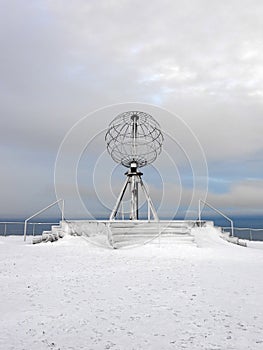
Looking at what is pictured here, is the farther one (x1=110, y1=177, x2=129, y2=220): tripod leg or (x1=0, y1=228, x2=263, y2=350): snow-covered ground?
(x1=110, y1=177, x2=129, y2=220): tripod leg

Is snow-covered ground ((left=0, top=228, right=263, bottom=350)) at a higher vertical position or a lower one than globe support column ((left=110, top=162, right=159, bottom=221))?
lower

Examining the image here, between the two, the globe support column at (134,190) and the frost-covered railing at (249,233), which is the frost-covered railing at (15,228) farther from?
the frost-covered railing at (249,233)

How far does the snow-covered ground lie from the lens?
3.64 m

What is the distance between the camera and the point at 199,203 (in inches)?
691

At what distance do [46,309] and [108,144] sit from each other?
47.5 ft

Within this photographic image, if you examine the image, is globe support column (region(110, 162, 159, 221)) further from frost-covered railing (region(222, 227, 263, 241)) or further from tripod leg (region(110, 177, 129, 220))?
frost-covered railing (region(222, 227, 263, 241))

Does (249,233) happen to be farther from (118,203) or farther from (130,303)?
(130,303)

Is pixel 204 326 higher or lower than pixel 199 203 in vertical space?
lower

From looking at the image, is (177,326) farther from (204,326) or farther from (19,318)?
(19,318)

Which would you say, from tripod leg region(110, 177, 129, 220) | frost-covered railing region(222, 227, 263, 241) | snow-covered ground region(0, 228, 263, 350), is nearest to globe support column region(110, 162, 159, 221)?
tripod leg region(110, 177, 129, 220)

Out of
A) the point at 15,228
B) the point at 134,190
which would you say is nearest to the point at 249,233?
the point at 134,190

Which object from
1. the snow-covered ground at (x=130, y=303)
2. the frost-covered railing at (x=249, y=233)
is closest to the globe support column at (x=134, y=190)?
the frost-covered railing at (x=249, y=233)

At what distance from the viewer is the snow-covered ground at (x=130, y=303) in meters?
3.64

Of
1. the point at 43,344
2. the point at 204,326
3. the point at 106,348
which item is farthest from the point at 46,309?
the point at 204,326
